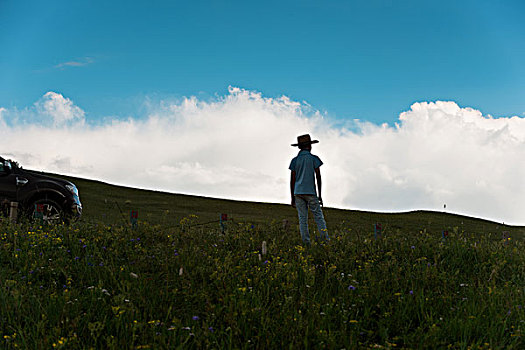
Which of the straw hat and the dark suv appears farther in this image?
the dark suv

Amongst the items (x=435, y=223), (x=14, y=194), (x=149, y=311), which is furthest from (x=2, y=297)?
(x=435, y=223)

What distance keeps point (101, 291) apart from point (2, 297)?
110 cm

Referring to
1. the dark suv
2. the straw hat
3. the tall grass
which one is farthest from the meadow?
the dark suv

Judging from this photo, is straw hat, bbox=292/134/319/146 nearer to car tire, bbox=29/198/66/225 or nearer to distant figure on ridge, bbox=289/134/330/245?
distant figure on ridge, bbox=289/134/330/245

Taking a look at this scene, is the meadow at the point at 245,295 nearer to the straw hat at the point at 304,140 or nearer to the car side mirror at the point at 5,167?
the straw hat at the point at 304,140

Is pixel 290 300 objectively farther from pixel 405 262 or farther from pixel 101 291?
pixel 405 262

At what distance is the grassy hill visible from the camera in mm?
18906

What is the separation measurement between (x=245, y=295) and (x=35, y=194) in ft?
27.8

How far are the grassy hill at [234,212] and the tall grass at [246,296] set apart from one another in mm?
9163

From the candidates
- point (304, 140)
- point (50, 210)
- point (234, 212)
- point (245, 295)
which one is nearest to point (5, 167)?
point (50, 210)

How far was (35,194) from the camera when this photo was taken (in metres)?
11.4

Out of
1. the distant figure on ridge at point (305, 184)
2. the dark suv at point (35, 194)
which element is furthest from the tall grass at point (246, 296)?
the dark suv at point (35, 194)

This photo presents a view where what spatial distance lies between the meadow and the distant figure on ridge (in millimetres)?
1061

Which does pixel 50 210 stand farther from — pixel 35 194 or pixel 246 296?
pixel 246 296
